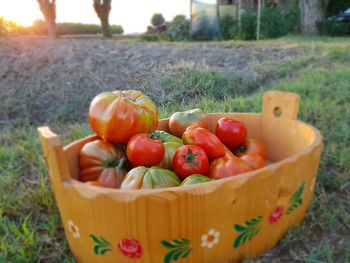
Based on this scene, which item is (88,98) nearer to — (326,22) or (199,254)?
(199,254)

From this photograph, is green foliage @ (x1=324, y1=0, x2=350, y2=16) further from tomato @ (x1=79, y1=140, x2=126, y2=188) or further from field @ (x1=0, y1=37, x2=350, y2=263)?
tomato @ (x1=79, y1=140, x2=126, y2=188)

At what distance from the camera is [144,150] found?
1.38 m

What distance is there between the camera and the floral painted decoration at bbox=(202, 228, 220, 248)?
1.20 meters

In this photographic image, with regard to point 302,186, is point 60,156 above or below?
above

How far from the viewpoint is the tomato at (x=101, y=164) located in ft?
4.60

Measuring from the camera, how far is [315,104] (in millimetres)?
2613

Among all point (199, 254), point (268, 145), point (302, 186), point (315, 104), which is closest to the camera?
point (199, 254)

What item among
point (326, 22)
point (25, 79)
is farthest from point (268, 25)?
point (25, 79)

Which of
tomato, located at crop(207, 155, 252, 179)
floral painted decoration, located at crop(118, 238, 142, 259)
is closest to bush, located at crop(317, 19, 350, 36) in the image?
tomato, located at crop(207, 155, 252, 179)

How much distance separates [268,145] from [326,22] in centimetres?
1100

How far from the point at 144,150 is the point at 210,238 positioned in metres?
0.36

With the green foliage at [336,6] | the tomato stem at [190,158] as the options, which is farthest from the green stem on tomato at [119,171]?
the green foliage at [336,6]

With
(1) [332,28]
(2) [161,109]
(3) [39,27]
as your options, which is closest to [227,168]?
(2) [161,109]

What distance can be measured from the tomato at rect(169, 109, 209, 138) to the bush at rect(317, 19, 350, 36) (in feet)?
35.7
